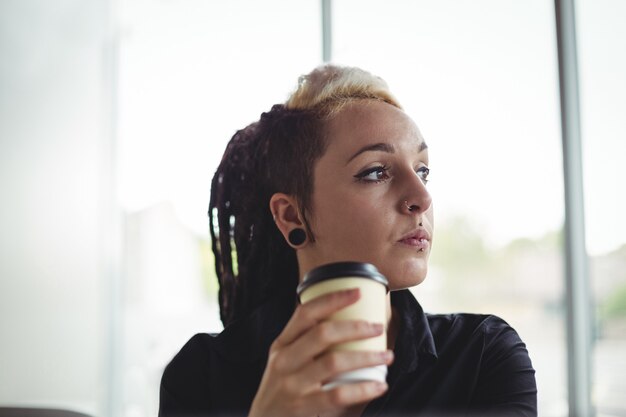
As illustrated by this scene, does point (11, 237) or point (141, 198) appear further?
point (141, 198)

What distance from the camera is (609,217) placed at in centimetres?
152

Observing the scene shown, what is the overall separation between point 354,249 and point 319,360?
0.34m

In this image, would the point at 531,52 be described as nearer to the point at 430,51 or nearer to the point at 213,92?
the point at 430,51

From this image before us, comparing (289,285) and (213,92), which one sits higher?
(213,92)

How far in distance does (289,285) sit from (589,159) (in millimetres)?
1013

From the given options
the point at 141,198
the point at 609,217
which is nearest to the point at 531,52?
the point at 609,217

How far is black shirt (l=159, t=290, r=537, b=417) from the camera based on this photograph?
781 millimetres

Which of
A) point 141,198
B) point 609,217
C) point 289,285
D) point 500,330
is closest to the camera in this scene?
point 500,330

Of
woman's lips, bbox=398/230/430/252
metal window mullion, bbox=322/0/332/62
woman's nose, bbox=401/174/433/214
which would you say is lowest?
woman's lips, bbox=398/230/430/252

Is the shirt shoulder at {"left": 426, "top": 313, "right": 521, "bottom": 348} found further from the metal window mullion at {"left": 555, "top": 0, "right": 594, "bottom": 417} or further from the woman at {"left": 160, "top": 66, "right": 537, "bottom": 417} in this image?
the metal window mullion at {"left": 555, "top": 0, "right": 594, "bottom": 417}

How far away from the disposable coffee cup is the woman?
233 millimetres

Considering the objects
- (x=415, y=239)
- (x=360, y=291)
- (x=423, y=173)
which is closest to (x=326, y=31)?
(x=423, y=173)

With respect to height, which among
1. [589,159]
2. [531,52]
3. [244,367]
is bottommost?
[244,367]

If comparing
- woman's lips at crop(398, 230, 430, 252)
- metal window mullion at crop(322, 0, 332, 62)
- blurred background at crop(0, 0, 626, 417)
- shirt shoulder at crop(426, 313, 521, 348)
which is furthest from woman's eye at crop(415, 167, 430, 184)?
metal window mullion at crop(322, 0, 332, 62)
